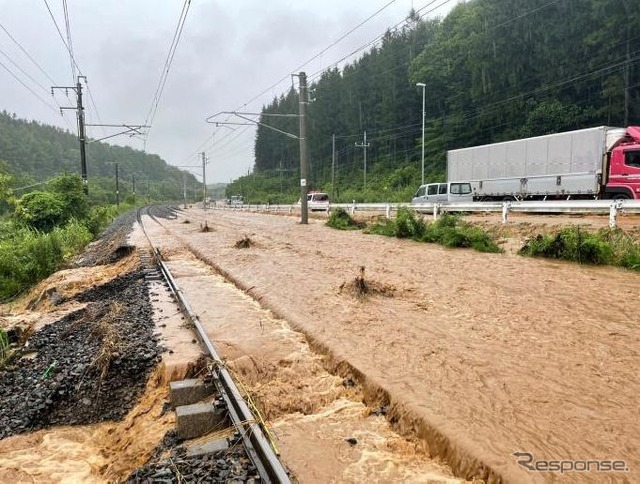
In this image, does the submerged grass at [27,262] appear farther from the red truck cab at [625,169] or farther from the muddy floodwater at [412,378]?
the red truck cab at [625,169]

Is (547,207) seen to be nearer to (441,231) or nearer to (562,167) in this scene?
(441,231)

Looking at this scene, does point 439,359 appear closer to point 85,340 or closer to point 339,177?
point 85,340

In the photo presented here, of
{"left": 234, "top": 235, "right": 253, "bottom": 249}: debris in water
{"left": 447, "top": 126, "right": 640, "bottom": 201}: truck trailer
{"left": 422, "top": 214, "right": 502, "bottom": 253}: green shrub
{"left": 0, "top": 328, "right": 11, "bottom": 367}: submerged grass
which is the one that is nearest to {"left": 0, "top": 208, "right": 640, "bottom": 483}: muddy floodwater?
{"left": 0, "top": 328, "right": 11, "bottom": 367}: submerged grass

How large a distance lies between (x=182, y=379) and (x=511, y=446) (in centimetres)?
385

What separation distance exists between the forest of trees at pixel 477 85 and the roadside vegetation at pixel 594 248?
9.52 m

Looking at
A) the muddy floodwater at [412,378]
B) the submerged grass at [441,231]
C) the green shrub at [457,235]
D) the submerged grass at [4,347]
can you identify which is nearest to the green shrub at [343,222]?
the submerged grass at [441,231]

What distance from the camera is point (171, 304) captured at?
9680 mm

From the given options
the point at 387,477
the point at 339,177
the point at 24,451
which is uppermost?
the point at 339,177

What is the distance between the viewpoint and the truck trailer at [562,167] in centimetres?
2188

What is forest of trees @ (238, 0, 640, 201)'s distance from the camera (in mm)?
38656

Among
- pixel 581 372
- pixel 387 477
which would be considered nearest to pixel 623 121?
pixel 581 372

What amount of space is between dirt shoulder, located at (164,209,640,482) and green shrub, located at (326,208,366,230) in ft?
43.4

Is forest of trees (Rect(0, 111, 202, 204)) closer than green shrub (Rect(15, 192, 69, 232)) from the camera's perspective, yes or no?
No

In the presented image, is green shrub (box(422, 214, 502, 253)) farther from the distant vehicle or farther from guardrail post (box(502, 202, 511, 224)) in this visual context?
the distant vehicle
